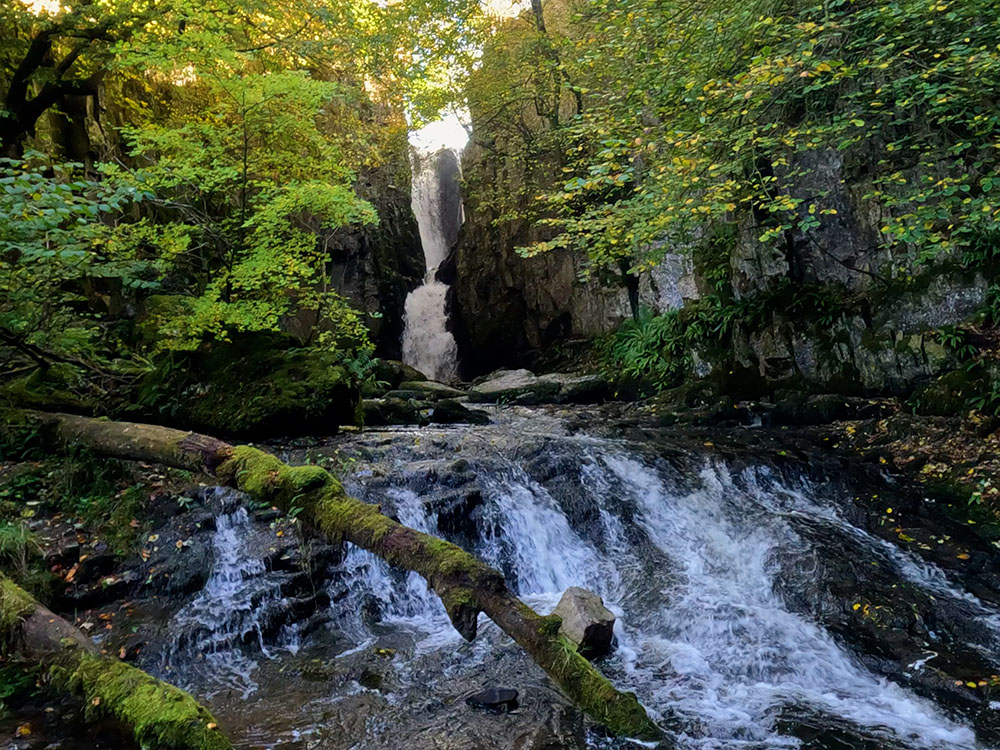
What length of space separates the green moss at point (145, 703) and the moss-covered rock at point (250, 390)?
5.77m

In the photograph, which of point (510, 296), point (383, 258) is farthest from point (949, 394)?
point (383, 258)

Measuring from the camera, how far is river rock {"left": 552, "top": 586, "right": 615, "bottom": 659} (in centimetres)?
523

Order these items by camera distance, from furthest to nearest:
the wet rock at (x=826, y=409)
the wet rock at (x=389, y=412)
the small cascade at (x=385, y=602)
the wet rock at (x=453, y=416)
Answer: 1. the wet rock at (x=453, y=416)
2. the wet rock at (x=389, y=412)
3. the wet rock at (x=826, y=409)
4. the small cascade at (x=385, y=602)

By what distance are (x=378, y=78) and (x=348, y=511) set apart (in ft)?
55.7

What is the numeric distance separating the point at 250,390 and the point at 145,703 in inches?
258

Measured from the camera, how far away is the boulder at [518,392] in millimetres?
15432

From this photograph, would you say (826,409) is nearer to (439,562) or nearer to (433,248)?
(439,562)

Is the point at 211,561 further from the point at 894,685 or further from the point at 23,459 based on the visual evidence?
the point at 894,685

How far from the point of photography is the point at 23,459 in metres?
7.04

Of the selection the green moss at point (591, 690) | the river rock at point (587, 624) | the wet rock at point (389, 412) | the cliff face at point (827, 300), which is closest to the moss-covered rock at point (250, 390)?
the wet rock at point (389, 412)

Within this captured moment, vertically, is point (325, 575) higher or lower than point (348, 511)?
lower

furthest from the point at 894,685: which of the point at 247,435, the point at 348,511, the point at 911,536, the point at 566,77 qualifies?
the point at 566,77

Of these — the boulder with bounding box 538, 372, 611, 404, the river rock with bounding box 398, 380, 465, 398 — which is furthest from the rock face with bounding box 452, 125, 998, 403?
the river rock with bounding box 398, 380, 465, 398

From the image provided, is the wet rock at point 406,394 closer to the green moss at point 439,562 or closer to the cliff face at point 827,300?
the cliff face at point 827,300
